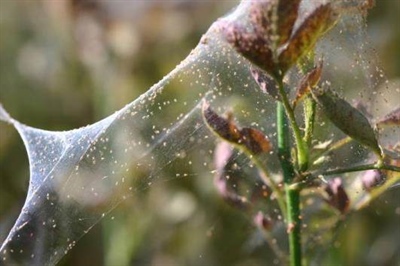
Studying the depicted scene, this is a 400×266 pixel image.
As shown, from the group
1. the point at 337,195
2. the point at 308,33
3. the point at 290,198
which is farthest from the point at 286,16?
the point at 337,195

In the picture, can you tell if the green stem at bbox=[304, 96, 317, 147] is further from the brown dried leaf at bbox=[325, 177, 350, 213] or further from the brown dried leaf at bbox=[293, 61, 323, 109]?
the brown dried leaf at bbox=[325, 177, 350, 213]

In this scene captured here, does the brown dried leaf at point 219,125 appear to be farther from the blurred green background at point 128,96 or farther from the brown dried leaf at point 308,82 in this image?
the blurred green background at point 128,96

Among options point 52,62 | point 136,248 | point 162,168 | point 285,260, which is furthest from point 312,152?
point 52,62

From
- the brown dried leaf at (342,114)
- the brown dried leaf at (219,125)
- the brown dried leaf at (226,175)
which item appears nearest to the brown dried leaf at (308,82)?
the brown dried leaf at (342,114)

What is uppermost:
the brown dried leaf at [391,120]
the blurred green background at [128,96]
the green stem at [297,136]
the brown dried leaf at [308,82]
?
the brown dried leaf at [308,82]

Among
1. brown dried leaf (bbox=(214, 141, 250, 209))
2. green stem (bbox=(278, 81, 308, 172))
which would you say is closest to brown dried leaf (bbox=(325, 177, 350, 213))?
brown dried leaf (bbox=(214, 141, 250, 209))

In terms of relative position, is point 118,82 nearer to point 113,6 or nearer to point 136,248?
point 113,6

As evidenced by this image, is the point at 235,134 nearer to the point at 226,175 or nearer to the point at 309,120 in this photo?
the point at 309,120
